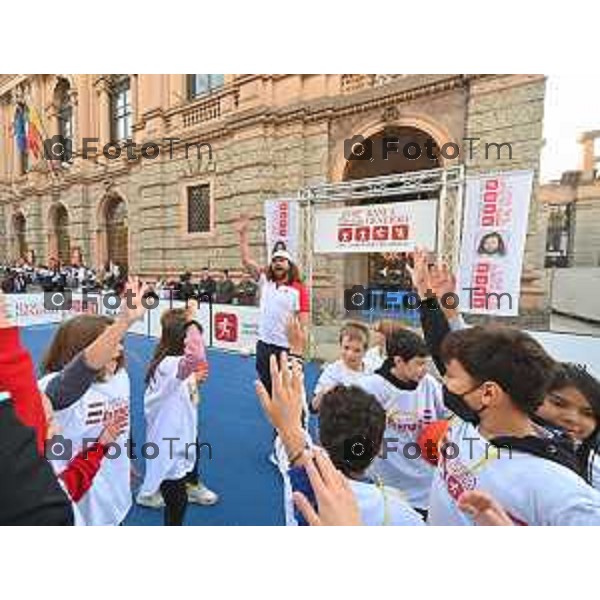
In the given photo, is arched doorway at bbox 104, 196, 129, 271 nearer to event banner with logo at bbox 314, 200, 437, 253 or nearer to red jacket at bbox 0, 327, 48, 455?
event banner with logo at bbox 314, 200, 437, 253

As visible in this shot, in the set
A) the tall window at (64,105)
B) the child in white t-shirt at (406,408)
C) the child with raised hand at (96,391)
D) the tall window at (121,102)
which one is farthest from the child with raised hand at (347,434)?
the tall window at (64,105)

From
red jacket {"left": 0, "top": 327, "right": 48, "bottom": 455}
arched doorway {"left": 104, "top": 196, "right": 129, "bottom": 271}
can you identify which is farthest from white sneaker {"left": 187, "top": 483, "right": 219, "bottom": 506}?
arched doorway {"left": 104, "top": 196, "right": 129, "bottom": 271}

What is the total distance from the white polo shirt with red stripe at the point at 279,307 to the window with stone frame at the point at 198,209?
0.40 m

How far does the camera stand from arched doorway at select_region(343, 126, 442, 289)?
2037mm

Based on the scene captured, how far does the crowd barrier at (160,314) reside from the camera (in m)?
1.98

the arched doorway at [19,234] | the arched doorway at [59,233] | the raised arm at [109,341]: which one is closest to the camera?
the raised arm at [109,341]

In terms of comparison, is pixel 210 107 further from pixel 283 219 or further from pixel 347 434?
pixel 347 434

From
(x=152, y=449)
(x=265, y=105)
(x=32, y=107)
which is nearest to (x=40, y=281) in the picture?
(x=32, y=107)

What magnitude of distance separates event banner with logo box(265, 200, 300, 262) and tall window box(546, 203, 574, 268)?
3.68 ft

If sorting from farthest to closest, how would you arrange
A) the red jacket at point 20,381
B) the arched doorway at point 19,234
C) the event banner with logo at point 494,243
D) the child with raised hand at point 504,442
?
the arched doorway at point 19,234 → the event banner with logo at point 494,243 → the child with raised hand at point 504,442 → the red jacket at point 20,381

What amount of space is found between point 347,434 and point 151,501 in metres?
1.17

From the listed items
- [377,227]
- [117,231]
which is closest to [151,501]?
[117,231]

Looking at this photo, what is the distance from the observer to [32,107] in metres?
2.06

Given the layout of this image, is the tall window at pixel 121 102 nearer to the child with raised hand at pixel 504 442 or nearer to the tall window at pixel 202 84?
the tall window at pixel 202 84
